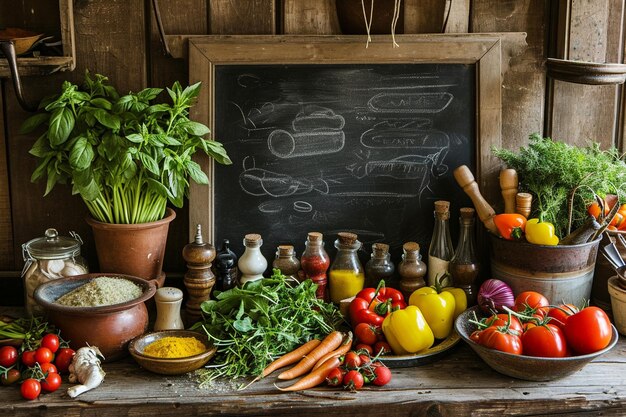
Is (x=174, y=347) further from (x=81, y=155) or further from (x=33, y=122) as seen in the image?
(x=33, y=122)

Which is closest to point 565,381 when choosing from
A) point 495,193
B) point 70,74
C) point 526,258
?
point 526,258

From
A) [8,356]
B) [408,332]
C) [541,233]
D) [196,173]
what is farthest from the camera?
[196,173]

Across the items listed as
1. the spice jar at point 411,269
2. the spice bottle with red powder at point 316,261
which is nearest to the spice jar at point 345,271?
the spice bottle with red powder at point 316,261

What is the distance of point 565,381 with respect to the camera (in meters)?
2.03

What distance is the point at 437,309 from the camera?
220cm

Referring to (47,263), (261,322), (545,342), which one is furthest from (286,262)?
(545,342)

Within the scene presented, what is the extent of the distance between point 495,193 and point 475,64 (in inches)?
17.4

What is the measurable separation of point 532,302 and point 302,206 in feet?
2.69

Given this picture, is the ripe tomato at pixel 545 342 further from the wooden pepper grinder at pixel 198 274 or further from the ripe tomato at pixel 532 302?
the wooden pepper grinder at pixel 198 274

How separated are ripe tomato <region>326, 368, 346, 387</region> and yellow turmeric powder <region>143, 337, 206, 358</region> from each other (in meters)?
0.37

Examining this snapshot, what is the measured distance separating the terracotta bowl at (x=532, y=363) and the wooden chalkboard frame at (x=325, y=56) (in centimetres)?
83

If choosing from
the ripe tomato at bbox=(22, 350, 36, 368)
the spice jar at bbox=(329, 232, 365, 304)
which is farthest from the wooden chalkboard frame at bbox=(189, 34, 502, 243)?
the ripe tomato at bbox=(22, 350, 36, 368)

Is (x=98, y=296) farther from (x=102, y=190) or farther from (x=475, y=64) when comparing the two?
(x=475, y=64)

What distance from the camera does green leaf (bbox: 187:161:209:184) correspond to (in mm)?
2293
